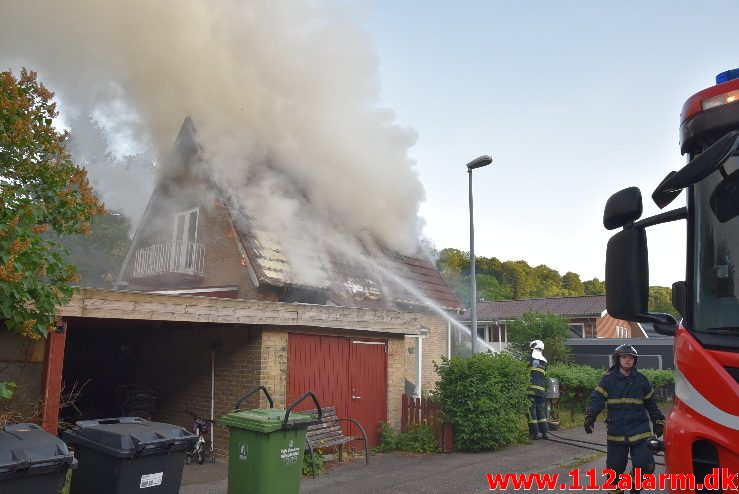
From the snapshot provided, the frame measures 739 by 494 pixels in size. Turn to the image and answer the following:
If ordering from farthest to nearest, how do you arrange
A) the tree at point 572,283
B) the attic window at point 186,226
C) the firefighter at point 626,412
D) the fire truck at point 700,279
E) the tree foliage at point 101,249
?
1. the tree at point 572,283
2. the tree foliage at point 101,249
3. the attic window at point 186,226
4. the firefighter at point 626,412
5. the fire truck at point 700,279

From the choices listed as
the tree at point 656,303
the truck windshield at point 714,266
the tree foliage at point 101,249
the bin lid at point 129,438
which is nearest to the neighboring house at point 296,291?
the bin lid at point 129,438

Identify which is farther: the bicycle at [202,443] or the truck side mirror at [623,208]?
the bicycle at [202,443]

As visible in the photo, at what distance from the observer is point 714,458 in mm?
2139

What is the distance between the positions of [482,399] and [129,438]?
20.5 ft

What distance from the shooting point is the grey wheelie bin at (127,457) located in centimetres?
492

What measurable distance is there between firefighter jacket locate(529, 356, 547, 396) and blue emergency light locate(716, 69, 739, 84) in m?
8.75

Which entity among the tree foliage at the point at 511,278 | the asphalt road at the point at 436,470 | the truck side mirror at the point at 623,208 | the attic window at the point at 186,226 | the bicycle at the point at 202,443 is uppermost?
the tree foliage at the point at 511,278

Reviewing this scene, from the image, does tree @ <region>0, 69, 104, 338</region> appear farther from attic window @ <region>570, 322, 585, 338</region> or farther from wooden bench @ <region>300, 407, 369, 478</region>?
attic window @ <region>570, 322, 585, 338</region>

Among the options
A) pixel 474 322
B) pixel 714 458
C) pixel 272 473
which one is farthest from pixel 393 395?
pixel 714 458

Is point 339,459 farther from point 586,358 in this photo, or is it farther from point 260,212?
point 586,358

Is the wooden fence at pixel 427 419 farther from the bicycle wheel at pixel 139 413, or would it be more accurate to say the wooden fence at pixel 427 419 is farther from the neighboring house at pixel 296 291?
the bicycle wheel at pixel 139 413

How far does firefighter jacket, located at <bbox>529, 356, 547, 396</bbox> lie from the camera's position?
10688 millimetres

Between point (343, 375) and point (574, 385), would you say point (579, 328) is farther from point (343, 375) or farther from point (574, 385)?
point (343, 375)

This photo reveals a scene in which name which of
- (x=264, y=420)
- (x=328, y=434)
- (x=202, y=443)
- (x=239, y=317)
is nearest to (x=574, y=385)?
(x=328, y=434)
